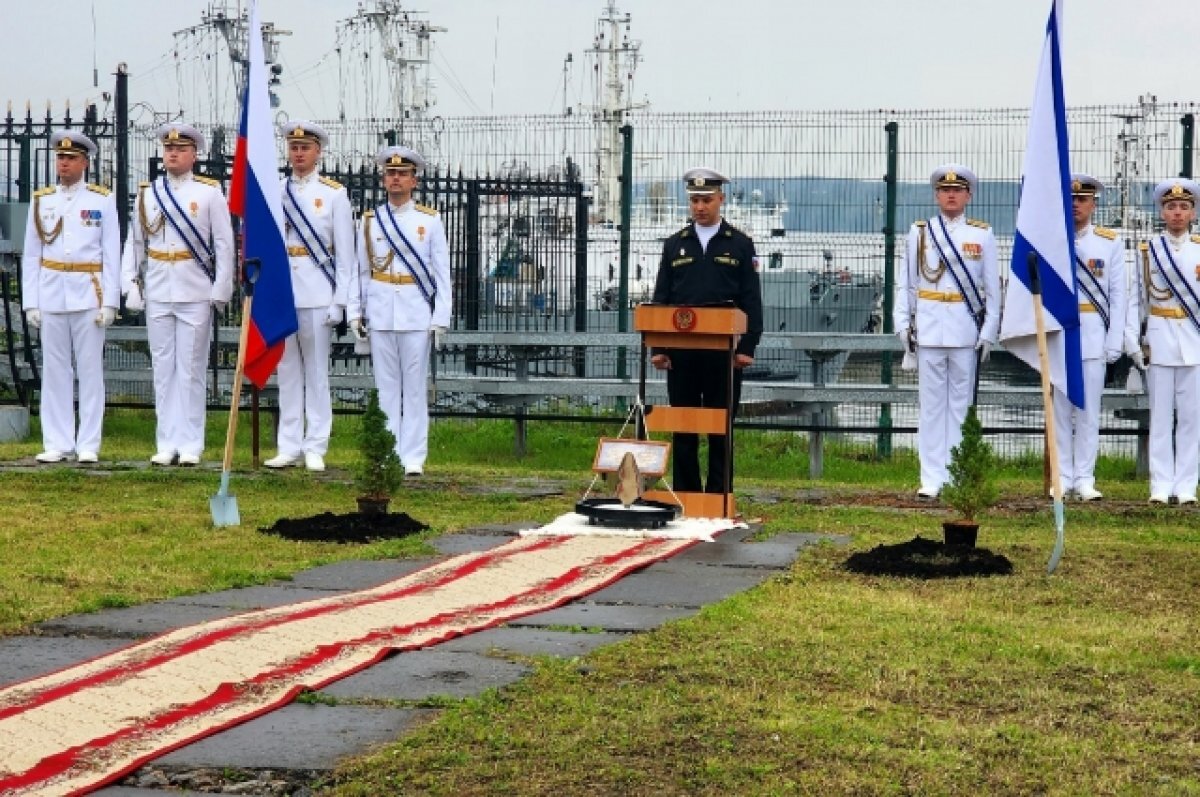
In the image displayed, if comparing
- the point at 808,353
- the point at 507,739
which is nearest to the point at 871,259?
the point at 808,353

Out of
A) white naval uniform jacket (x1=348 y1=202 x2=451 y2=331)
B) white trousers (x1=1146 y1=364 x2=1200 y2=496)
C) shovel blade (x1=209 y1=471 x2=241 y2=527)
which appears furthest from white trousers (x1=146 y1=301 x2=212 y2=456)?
white trousers (x1=1146 y1=364 x2=1200 y2=496)

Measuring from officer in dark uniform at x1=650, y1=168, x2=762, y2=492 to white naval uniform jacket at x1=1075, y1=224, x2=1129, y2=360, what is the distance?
2.29 meters

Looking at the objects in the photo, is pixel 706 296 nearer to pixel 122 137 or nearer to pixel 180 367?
pixel 180 367

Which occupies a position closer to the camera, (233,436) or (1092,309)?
(233,436)

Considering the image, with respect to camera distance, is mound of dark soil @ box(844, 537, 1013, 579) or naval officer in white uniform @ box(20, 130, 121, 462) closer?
mound of dark soil @ box(844, 537, 1013, 579)

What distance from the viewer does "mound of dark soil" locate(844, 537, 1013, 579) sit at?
989 cm

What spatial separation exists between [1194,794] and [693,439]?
7.22m

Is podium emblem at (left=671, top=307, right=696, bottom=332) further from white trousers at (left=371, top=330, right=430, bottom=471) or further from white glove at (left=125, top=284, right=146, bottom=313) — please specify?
white glove at (left=125, top=284, right=146, bottom=313)

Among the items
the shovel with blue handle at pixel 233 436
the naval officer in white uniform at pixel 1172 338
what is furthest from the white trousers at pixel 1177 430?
the shovel with blue handle at pixel 233 436

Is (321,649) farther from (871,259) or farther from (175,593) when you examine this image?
(871,259)

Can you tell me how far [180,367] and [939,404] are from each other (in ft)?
17.0

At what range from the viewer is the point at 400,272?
48.3 ft

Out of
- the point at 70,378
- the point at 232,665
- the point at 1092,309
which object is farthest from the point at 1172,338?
the point at 232,665

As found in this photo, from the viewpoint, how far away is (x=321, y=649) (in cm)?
750
